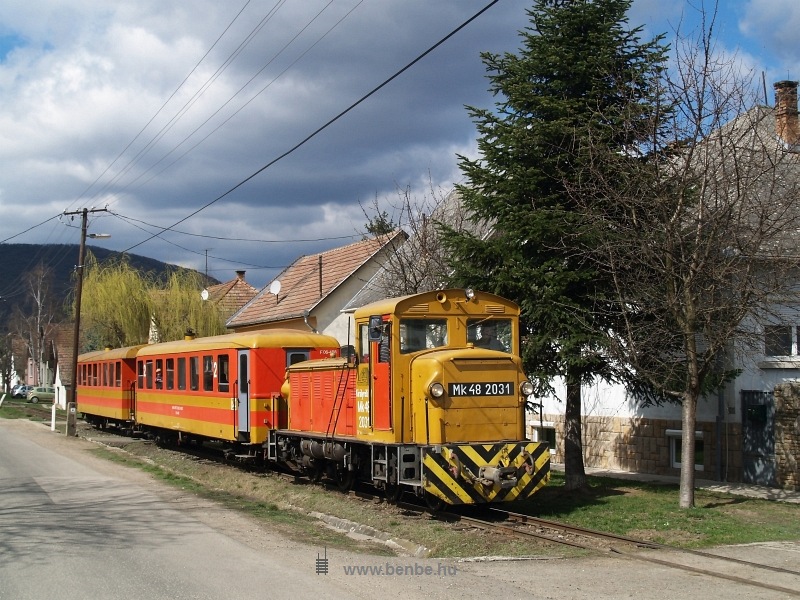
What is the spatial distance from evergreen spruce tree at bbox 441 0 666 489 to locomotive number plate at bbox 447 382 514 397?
1432mm

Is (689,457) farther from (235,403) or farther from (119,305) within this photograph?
(119,305)

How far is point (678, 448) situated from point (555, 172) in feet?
25.2

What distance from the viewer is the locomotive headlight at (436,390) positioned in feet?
37.3

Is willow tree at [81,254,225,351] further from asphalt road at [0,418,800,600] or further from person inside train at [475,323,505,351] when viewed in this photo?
person inside train at [475,323,505,351]

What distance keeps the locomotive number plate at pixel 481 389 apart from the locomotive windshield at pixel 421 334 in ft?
2.75

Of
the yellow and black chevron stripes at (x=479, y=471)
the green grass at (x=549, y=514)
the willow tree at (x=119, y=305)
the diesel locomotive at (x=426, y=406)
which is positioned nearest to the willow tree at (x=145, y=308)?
the willow tree at (x=119, y=305)

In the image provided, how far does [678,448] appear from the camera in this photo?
1794 cm

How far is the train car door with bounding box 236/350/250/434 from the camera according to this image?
57.3 feet

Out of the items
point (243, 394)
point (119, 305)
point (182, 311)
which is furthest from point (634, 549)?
point (119, 305)

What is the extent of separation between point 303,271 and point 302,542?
28362mm

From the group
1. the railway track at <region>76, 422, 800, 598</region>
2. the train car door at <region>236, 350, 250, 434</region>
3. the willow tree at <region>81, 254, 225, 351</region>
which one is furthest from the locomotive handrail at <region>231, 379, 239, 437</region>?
the willow tree at <region>81, 254, 225, 351</region>

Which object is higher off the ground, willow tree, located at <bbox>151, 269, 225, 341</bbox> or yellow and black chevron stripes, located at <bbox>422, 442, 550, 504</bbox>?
willow tree, located at <bbox>151, 269, 225, 341</bbox>

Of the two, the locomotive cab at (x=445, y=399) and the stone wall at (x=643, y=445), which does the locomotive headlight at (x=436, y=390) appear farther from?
the stone wall at (x=643, y=445)

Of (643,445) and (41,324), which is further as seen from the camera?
(41,324)
